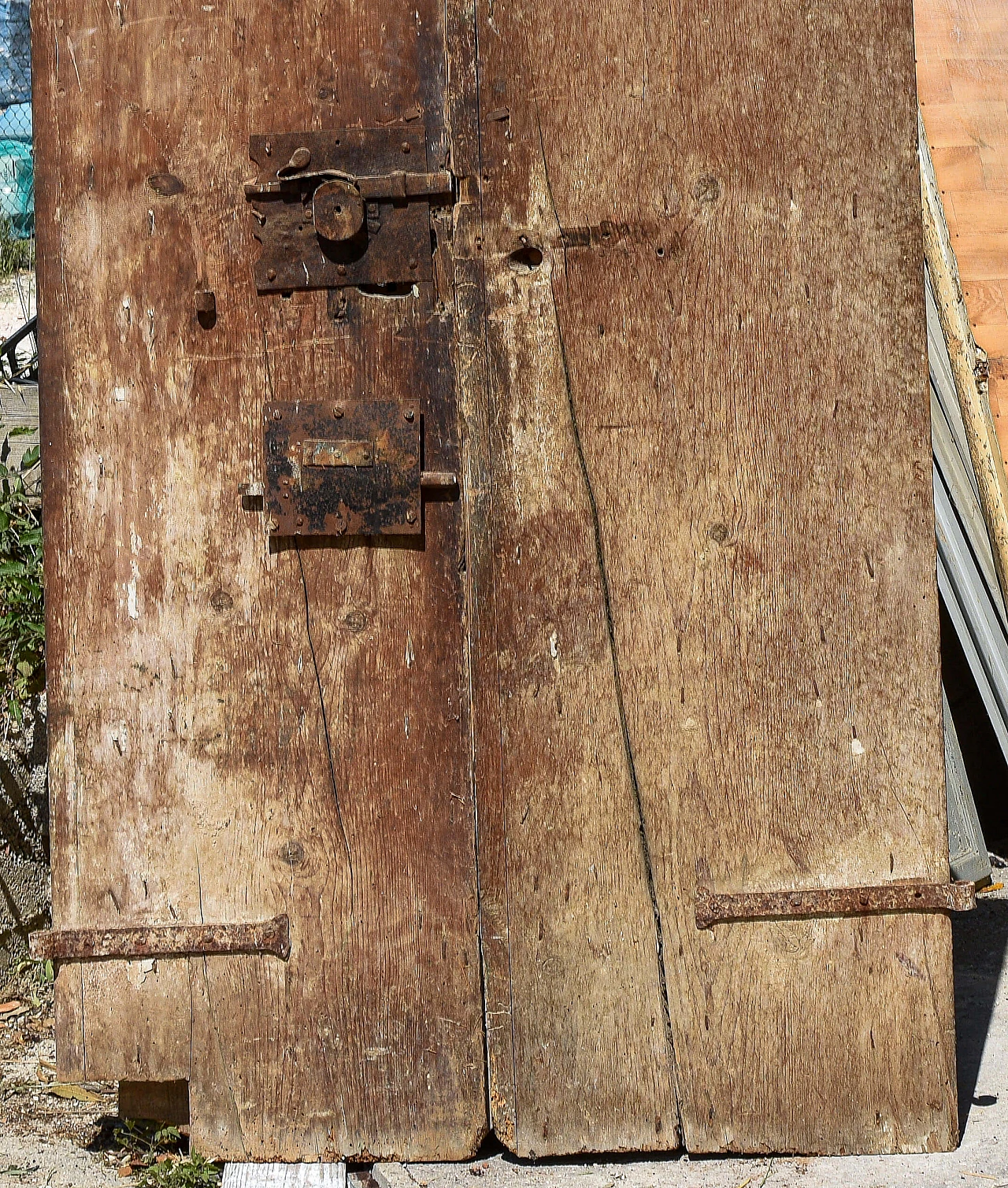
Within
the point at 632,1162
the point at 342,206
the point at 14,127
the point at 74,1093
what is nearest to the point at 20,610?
the point at 74,1093

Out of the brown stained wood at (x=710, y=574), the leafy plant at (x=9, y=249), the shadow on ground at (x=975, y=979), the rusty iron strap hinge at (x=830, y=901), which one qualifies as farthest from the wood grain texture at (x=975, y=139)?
the leafy plant at (x=9, y=249)

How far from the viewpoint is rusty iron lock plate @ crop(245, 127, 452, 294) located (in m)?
1.67

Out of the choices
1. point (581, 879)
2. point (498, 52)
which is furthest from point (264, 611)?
point (498, 52)

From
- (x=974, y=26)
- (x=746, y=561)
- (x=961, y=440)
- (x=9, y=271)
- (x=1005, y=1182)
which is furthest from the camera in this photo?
(x=9, y=271)

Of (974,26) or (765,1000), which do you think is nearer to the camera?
(765,1000)

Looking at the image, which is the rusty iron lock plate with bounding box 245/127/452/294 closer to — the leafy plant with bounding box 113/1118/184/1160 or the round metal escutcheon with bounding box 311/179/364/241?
the round metal escutcheon with bounding box 311/179/364/241

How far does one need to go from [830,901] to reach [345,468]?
1.05 meters

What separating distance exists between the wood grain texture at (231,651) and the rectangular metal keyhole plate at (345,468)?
0.04 meters

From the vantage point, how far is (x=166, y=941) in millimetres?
1728

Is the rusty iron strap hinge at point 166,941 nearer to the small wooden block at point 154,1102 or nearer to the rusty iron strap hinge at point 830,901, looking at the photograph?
the small wooden block at point 154,1102

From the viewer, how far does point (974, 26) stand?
119 inches

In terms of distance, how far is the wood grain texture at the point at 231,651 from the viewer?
1707mm

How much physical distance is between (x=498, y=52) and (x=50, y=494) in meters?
1.04

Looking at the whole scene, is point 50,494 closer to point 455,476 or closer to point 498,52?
point 455,476
